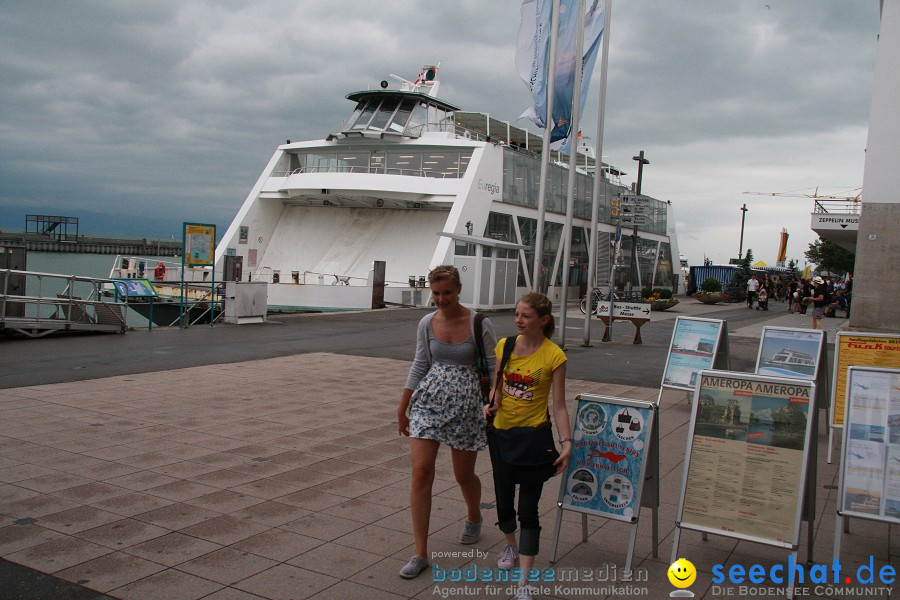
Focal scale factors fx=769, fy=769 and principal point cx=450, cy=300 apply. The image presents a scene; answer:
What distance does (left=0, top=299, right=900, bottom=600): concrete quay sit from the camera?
4.18m

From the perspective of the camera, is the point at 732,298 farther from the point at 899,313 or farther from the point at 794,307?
the point at 899,313

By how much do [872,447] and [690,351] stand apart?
14.4ft

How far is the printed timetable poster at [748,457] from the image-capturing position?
165 inches

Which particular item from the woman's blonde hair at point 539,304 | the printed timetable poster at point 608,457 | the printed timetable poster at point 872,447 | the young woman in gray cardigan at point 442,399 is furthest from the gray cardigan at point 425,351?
the printed timetable poster at point 872,447

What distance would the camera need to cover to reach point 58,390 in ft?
30.5

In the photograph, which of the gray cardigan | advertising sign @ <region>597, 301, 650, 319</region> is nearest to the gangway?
advertising sign @ <region>597, 301, 650, 319</region>

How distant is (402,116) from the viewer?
2955 centimetres

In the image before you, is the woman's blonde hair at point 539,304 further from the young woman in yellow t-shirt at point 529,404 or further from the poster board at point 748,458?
the poster board at point 748,458

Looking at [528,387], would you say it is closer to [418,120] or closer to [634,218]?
[634,218]

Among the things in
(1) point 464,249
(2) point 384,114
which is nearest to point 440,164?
(2) point 384,114

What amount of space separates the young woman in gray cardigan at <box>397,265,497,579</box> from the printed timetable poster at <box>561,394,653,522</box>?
1.97ft

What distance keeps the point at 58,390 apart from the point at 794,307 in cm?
3570

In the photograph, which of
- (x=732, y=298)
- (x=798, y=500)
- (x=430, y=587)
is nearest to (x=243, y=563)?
(x=430, y=587)

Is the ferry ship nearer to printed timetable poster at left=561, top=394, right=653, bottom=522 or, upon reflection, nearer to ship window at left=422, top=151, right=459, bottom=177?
ship window at left=422, top=151, right=459, bottom=177
